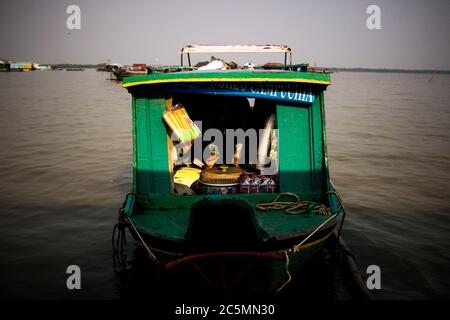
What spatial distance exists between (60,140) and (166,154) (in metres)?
12.8

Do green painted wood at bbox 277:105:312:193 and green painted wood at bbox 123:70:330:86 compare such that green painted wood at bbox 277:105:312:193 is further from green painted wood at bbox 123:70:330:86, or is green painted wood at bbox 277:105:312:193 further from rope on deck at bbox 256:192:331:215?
green painted wood at bbox 123:70:330:86

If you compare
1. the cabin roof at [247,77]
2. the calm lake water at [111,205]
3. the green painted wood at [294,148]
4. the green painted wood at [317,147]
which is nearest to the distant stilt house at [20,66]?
the calm lake water at [111,205]

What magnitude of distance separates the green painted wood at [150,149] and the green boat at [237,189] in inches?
0.6

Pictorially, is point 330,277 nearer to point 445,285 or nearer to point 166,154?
point 445,285

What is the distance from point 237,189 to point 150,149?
1529mm

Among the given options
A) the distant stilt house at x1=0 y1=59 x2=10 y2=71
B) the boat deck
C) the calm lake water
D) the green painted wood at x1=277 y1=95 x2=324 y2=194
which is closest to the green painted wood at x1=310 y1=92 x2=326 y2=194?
the green painted wood at x1=277 y1=95 x2=324 y2=194

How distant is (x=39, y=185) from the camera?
34.4 feet

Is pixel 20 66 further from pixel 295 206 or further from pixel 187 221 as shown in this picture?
pixel 295 206

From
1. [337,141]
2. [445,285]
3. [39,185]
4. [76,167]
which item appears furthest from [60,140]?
[445,285]

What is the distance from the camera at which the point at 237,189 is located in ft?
19.6

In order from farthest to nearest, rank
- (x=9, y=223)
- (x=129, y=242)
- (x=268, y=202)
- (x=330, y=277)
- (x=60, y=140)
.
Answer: (x=60, y=140)
(x=9, y=223)
(x=129, y=242)
(x=330, y=277)
(x=268, y=202)

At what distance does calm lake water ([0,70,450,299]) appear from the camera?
616 cm

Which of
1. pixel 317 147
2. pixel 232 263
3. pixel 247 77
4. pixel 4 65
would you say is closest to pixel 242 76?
pixel 247 77

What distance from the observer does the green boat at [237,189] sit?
4035 mm
